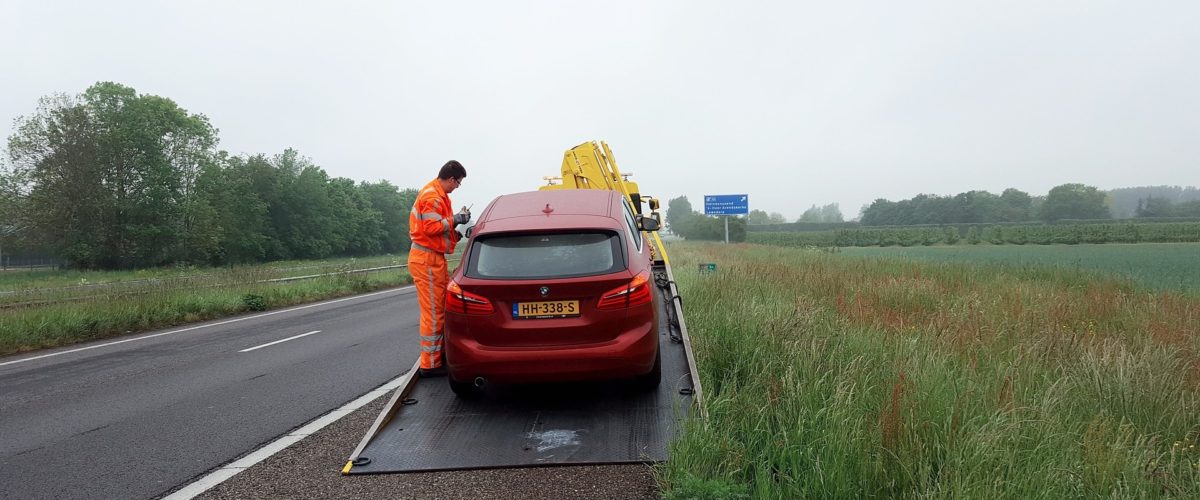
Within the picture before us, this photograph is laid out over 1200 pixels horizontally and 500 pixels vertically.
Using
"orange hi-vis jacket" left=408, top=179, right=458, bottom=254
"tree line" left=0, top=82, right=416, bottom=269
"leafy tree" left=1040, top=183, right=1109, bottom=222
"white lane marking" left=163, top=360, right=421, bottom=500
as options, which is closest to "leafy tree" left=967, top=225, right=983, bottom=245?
"leafy tree" left=1040, top=183, right=1109, bottom=222

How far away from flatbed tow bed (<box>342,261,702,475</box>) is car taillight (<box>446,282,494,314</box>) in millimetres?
886

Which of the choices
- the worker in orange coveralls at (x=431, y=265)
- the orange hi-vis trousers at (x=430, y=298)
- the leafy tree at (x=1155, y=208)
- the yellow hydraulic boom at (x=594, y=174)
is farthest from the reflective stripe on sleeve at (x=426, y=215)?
the leafy tree at (x=1155, y=208)

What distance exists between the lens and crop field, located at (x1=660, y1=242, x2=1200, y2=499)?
121 inches

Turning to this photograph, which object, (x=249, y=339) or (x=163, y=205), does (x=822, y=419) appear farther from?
(x=163, y=205)

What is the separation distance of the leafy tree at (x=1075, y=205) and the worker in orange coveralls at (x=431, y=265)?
59.1 meters

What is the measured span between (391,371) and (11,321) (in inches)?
320

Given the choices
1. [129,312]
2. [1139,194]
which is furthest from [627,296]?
[1139,194]

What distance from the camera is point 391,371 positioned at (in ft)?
23.7

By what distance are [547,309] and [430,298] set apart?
171cm

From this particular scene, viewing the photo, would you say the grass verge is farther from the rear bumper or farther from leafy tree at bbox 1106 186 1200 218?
leafy tree at bbox 1106 186 1200 218

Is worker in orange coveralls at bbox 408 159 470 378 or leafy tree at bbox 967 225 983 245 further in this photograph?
leafy tree at bbox 967 225 983 245

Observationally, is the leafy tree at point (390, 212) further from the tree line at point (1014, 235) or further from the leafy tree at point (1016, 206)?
the leafy tree at point (1016, 206)

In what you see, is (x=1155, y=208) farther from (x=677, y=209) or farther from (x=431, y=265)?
(x=677, y=209)

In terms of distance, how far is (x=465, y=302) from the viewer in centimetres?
448
